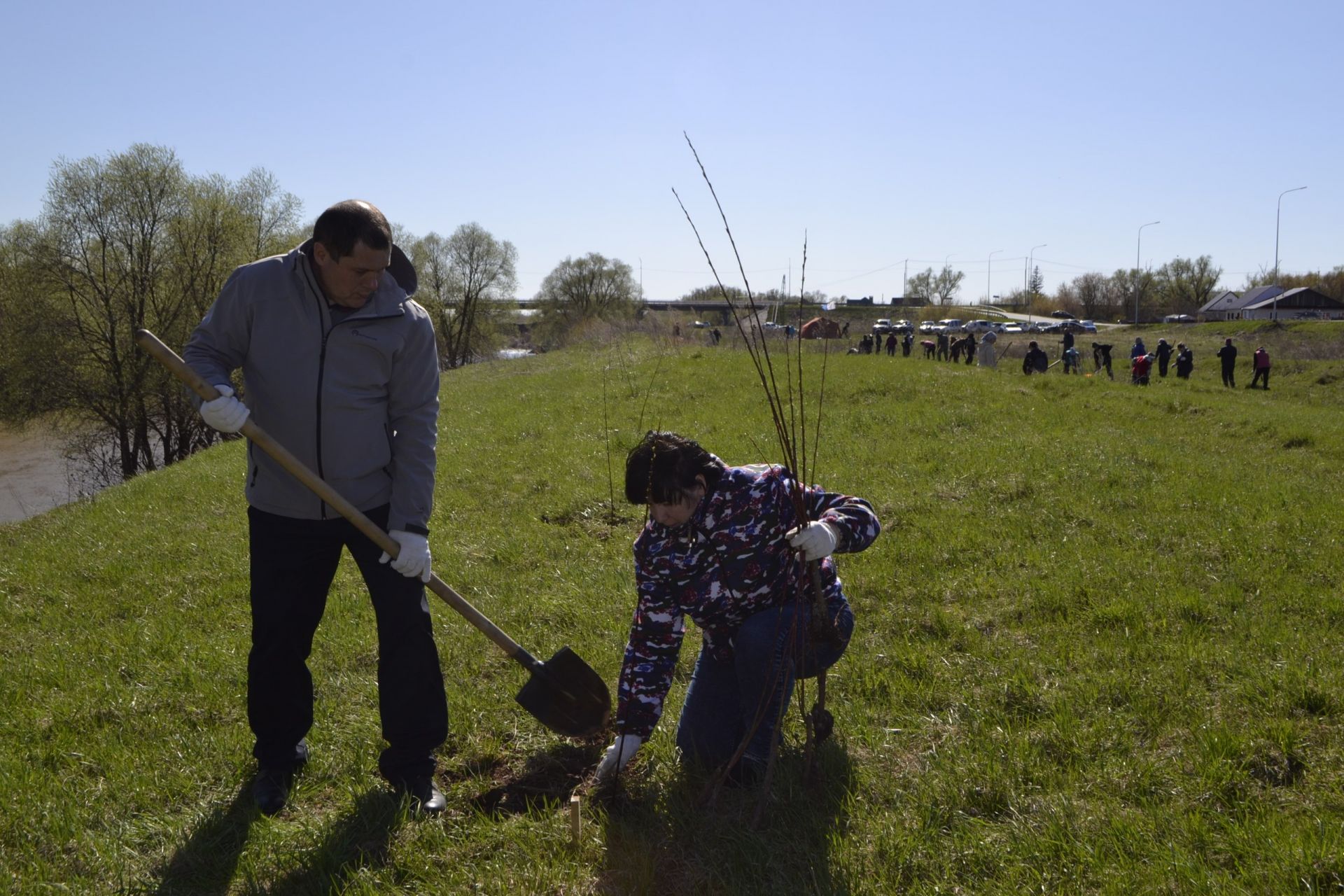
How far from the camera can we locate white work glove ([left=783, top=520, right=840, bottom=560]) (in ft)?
9.52

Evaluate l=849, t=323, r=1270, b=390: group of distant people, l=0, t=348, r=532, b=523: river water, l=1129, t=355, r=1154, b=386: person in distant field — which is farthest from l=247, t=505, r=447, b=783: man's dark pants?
l=0, t=348, r=532, b=523: river water

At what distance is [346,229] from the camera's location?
2893 millimetres

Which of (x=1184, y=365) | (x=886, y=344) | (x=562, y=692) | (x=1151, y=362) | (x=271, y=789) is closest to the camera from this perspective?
(x=271, y=789)

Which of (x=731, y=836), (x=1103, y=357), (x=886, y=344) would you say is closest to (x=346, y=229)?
(x=731, y=836)

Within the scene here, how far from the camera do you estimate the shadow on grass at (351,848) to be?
2.80 metres

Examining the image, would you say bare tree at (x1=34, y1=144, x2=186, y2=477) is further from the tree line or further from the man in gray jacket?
the man in gray jacket

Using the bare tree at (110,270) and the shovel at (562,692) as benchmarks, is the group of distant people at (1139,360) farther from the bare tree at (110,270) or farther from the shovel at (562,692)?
the bare tree at (110,270)

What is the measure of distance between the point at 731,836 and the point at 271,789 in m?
1.67

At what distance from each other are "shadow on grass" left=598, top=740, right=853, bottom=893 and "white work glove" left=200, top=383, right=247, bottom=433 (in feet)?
5.77

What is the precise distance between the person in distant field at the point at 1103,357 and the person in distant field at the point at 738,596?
2380 cm

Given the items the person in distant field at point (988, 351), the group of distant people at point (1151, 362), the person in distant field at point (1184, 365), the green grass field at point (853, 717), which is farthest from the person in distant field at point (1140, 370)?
the green grass field at point (853, 717)

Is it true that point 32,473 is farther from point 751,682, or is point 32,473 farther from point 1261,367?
point 1261,367

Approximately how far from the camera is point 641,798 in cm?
318

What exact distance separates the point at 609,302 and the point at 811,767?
66.2 meters
